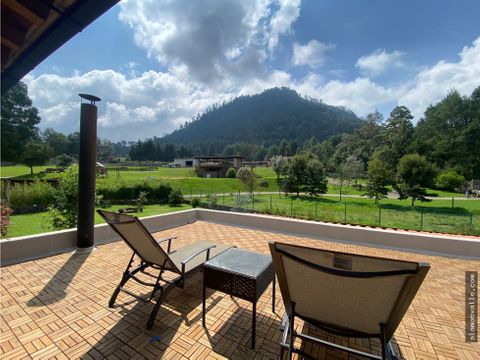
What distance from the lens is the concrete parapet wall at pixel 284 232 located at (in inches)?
148

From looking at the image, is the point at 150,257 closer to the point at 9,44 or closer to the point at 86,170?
the point at 86,170

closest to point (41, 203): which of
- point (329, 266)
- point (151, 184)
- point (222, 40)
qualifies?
point (151, 184)

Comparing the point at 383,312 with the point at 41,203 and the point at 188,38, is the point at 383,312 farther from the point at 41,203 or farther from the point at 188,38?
the point at 41,203

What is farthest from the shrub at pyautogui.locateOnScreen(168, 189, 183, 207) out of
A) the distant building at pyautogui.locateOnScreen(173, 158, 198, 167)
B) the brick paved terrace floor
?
the distant building at pyautogui.locateOnScreen(173, 158, 198, 167)

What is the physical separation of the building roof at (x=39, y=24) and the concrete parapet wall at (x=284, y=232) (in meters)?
2.79

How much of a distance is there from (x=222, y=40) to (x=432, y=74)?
9.17 m

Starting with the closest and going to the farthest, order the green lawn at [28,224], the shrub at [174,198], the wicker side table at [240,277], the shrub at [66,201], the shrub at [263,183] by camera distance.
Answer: the wicker side table at [240,277] < the shrub at [66,201] < the green lawn at [28,224] < the shrub at [174,198] < the shrub at [263,183]

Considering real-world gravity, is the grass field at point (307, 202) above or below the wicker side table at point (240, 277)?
below

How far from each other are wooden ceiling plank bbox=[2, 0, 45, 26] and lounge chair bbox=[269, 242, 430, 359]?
301 centimetres

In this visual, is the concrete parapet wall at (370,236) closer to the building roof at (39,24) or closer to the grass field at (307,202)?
the building roof at (39,24)

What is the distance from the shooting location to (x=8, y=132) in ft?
71.6

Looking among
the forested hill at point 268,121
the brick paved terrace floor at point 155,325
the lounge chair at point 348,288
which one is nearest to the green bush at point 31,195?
the brick paved terrace floor at point 155,325

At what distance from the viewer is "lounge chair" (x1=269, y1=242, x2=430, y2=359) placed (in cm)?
129

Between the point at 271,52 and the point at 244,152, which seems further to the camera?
the point at 244,152
